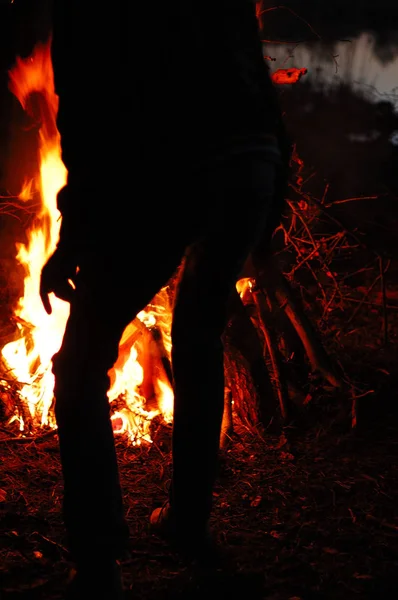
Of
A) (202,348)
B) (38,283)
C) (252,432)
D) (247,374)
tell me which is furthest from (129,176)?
(252,432)

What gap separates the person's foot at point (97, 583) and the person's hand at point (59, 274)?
85 centimetres

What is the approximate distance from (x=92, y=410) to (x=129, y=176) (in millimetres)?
771

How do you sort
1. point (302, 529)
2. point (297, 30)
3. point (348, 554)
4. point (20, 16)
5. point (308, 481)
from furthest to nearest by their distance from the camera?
point (297, 30), point (20, 16), point (308, 481), point (302, 529), point (348, 554)

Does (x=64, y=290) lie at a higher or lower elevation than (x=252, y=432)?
higher

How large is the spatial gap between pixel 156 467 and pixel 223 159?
1816 mm

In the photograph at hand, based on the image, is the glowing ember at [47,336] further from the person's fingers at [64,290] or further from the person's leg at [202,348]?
the person's fingers at [64,290]

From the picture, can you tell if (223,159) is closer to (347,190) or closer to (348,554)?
(348,554)

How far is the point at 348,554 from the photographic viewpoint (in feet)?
8.41

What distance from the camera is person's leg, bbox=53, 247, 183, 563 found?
2092 millimetres

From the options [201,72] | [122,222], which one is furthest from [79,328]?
[201,72]

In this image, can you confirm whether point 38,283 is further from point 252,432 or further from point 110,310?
point 110,310

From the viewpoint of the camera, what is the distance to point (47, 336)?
12.5 feet

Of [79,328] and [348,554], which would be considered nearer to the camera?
[79,328]

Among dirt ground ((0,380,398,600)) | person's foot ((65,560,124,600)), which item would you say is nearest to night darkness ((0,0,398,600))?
dirt ground ((0,380,398,600))
